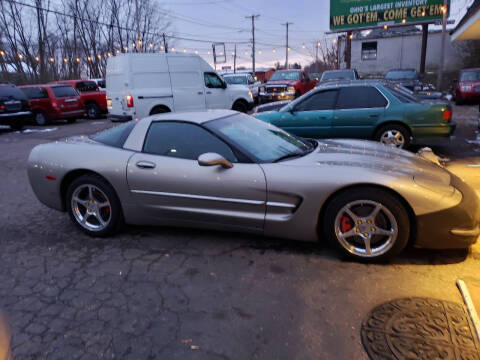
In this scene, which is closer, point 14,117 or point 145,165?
point 145,165

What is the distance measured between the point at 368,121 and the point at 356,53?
119 feet

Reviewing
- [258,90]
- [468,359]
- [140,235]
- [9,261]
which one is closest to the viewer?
[468,359]

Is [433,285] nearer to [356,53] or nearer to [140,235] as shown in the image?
[140,235]

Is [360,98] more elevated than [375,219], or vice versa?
[360,98]

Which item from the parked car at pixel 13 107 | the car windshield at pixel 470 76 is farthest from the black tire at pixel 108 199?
the car windshield at pixel 470 76

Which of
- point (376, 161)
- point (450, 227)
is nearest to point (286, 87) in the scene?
point (376, 161)

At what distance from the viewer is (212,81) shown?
12328 millimetres

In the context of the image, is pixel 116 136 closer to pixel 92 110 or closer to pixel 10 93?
pixel 10 93

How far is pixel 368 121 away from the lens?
697cm

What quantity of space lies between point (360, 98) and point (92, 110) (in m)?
14.1

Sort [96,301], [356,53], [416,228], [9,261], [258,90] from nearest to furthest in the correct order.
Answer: [96,301] → [416,228] → [9,261] → [258,90] → [356,53]

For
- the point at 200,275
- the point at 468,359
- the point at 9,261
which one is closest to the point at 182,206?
the point at 200,275

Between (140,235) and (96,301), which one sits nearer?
(96,301)

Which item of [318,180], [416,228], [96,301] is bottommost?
[96,301]
